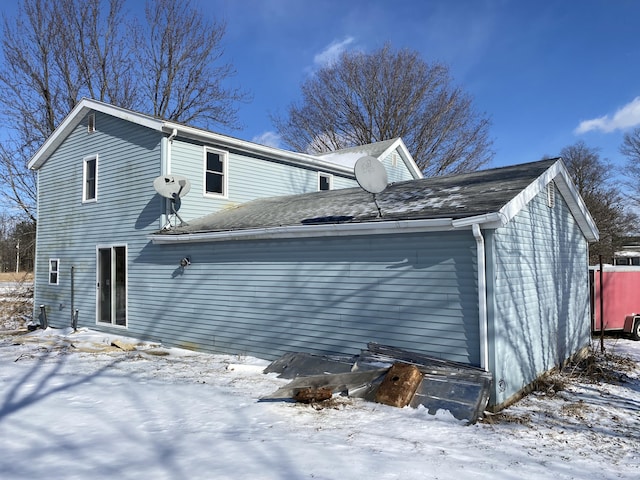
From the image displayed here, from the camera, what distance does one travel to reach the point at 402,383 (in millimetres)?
6109

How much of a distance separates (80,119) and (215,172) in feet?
16.4

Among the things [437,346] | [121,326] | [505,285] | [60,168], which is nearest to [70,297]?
[121,326]

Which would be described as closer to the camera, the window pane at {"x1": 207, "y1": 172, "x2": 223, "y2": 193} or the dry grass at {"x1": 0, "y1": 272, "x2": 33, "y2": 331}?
the window pane at {"x1": 207, "y1": 172, "x2": 223, "y2": 193}

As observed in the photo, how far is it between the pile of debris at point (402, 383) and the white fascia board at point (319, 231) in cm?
185

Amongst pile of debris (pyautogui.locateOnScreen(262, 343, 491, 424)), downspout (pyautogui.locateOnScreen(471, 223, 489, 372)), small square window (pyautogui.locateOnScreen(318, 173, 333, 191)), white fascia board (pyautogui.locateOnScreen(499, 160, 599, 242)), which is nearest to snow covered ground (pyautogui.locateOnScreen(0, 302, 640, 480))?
pile of debris (pyautogui.locateOnScreen(262, 343, 491, 424))

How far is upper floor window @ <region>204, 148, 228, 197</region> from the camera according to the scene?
484 inches

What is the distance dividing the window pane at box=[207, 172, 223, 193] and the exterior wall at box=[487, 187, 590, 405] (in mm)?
7991

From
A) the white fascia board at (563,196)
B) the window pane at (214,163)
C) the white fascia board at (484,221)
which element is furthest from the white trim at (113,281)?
the white fascia board at (563,196)

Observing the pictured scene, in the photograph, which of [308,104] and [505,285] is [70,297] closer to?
[505,285]

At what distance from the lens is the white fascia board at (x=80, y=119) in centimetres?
1162

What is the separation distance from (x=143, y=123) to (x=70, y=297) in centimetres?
600

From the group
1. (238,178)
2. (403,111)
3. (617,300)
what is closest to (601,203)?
(403,111)

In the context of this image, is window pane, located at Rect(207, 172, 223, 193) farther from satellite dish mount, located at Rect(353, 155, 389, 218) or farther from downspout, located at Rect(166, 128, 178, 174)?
satellite dish mount, located at Rect(353, 155, 389, 218)

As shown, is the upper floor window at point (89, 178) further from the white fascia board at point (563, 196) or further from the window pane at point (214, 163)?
the white fascia board at point (563, 196)
